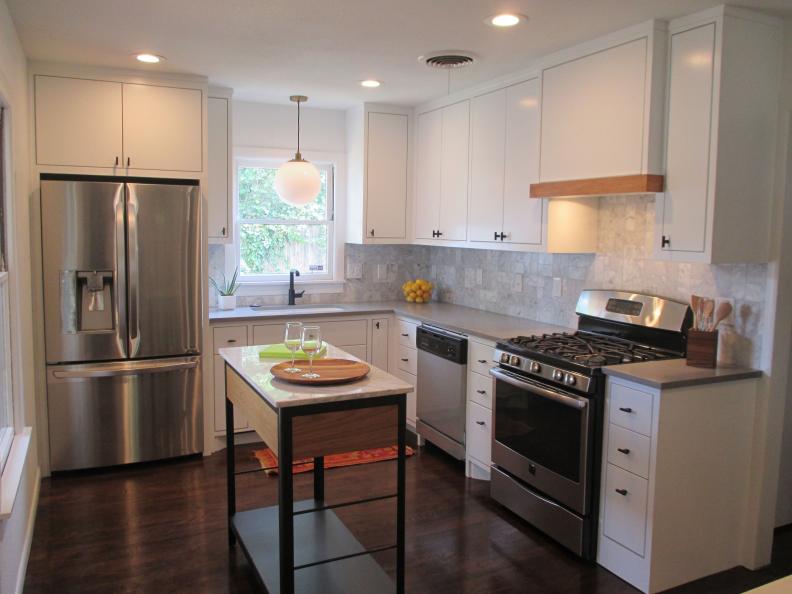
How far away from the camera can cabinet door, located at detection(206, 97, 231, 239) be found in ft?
14.7

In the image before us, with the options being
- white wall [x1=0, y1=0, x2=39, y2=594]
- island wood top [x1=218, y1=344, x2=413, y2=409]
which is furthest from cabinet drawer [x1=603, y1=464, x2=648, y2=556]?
white wall [x1=0, y1=0, x2=39, y2=594]

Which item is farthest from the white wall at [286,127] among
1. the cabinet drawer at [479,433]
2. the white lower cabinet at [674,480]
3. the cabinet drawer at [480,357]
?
the white lower cabinet at [674,480]

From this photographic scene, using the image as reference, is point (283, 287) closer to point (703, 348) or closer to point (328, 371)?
point (328, 371)

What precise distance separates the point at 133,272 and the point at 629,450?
2.91 metres

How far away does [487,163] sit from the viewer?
4242 millimetres

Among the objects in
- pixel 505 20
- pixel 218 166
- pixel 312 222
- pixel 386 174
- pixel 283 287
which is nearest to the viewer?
pixel 505 20

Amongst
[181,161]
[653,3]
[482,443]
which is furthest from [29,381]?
[653,3]

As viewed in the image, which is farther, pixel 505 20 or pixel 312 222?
pixel 312 222

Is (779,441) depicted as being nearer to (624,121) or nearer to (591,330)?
(591,330)

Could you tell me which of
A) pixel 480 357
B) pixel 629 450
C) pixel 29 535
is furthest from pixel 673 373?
pixel 29 535

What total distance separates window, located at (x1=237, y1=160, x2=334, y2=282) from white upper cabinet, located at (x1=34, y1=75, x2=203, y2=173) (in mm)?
822

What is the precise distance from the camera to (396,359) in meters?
4.80

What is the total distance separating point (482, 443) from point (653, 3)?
2.37 meters

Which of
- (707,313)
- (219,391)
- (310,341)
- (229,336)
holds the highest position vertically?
(707,313)
